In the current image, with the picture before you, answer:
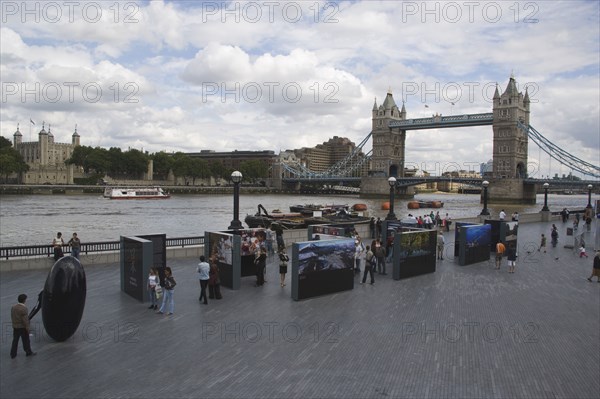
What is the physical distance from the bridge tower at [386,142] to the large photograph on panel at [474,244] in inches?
4589

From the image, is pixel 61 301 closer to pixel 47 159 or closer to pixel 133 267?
pixel 133 267

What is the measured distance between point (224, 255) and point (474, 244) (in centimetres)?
1023

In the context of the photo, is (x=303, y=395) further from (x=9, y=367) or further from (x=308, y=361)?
(x=9, y=367)

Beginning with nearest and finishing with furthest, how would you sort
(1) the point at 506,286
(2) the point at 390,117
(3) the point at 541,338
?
1. (3) the point at 541,338
2. (1) the point at 506,286
3. (2) the point at 390,117

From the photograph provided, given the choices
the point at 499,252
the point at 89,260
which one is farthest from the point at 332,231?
the point at 89,260

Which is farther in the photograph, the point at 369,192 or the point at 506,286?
the point at 369,192

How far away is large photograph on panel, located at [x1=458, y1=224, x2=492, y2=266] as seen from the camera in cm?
1936

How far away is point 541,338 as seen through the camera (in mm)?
10609

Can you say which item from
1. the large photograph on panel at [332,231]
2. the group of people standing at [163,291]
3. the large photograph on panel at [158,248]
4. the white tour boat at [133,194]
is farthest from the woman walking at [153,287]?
the white tour boat at [133,194]

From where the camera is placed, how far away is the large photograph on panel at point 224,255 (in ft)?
47.2

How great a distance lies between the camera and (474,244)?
1988cm

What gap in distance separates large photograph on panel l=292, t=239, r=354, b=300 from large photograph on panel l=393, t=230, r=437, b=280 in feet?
7.83

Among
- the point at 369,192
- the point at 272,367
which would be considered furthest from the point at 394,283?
the point at 369,192

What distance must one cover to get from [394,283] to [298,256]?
4.08 metres
